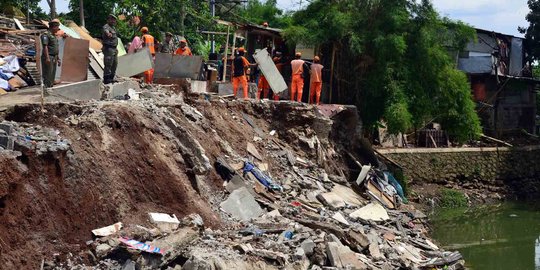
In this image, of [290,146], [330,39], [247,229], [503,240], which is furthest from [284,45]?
[247,229]

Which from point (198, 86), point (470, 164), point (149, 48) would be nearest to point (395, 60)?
point (470, 164)

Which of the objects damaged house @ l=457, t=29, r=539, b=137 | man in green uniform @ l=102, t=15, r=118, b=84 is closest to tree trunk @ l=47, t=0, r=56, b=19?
man in green uniform @ l=102, t=15, r=118, b=84

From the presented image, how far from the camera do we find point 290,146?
1775 cm

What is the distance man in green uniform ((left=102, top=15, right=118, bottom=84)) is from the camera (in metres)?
13.5

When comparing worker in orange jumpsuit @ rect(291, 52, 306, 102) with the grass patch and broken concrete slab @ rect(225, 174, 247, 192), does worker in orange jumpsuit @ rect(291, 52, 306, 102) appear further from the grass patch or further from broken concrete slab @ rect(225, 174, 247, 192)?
the grass patch

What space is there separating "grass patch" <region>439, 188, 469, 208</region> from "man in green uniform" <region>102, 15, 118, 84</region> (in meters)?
15.0

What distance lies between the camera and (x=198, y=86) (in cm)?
1667

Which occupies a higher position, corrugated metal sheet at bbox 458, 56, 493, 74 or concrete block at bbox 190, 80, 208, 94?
corrugated metal sheet at bbox 458, 56, 493, 74

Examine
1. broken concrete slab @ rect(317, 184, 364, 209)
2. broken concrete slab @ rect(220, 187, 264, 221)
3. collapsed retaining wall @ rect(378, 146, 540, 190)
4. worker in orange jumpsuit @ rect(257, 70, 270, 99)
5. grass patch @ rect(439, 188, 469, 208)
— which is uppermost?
worker in orange jumpsuit @ rect(257, 70, 270, 99)

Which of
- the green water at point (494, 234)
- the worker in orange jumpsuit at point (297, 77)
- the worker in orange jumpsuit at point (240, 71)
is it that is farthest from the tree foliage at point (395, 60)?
the worker in orange jumpsuit at point (240, 71)

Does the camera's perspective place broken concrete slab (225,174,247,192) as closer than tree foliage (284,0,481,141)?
Yes

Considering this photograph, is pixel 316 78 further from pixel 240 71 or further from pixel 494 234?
pixel 494 234

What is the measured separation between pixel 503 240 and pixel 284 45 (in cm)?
937

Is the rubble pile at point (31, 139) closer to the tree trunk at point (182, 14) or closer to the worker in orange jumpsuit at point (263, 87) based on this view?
the worker in orange jumpsuit at point (263, 87)
